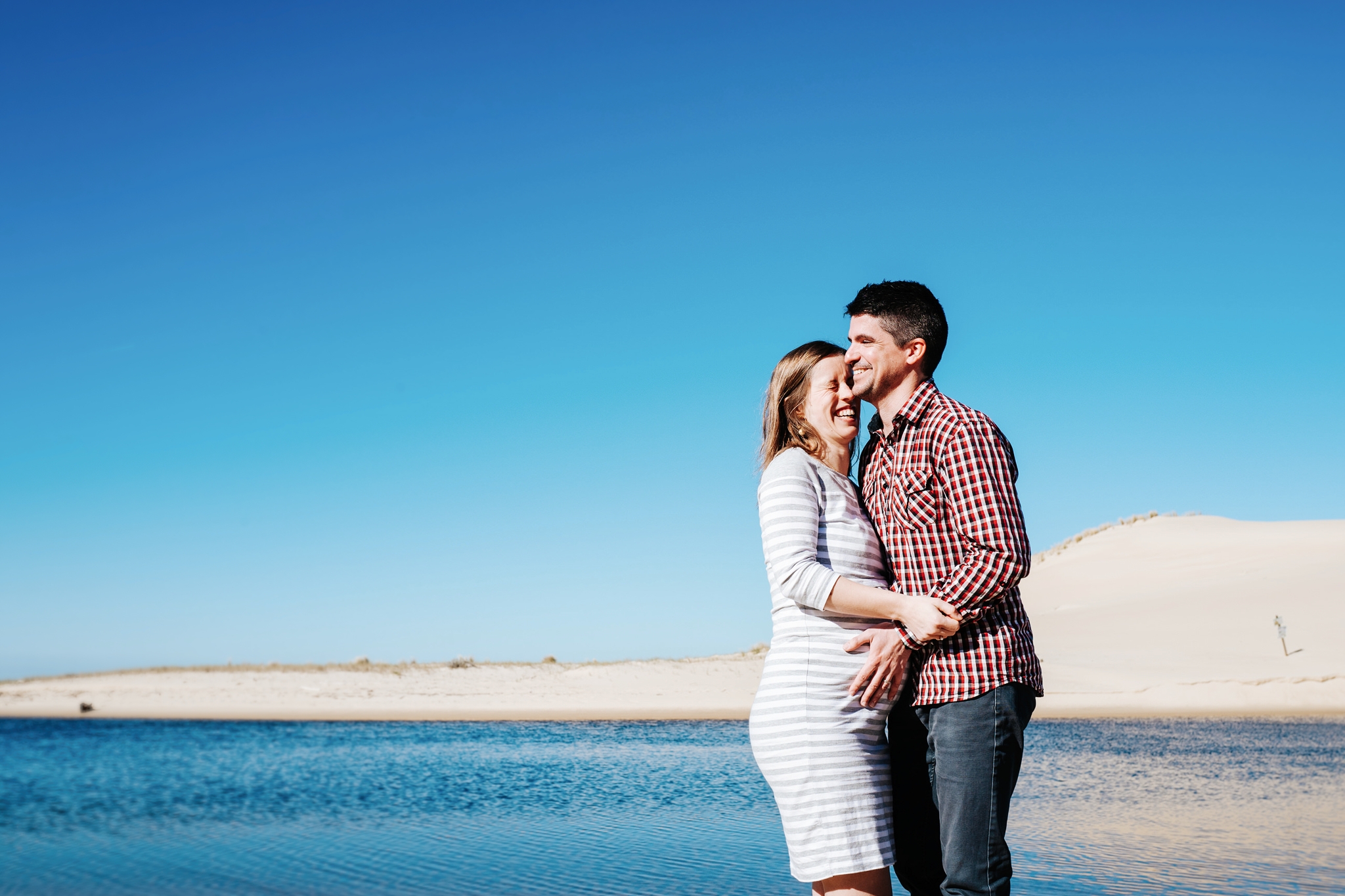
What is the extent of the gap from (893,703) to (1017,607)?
359 millimetres

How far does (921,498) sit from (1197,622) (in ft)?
70.4

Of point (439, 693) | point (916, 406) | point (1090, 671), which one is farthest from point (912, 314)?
point (439, 693)

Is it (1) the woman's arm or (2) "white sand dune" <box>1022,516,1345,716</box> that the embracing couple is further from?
(2) "white sand dune" <box>1022,516,1345,716</box>

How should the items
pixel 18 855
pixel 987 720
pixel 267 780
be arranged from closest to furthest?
pixel 987 720 < pixel 18 855 < pixel 267 780

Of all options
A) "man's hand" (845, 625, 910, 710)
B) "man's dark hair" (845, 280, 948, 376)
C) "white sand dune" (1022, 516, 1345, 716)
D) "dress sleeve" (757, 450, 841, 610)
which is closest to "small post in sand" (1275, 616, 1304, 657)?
"white sand dune" (1022, 516, 1345, 716)

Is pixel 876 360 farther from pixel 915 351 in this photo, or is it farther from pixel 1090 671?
pixel 1090 671

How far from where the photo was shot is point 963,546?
2.16 meters

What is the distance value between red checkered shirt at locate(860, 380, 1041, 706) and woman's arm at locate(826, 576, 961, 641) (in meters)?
0.03

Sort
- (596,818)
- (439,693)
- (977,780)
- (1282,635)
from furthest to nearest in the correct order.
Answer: (439,693), (1282,635), (596,818), (977,780)

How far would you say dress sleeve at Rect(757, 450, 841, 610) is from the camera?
2184mm

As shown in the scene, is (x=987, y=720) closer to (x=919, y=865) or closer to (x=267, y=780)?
(x=919, y=865)

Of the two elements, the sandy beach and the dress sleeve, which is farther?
the sandy beach

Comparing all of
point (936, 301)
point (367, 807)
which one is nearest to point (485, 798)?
point (367, 807)

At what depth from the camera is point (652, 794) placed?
336 inches
